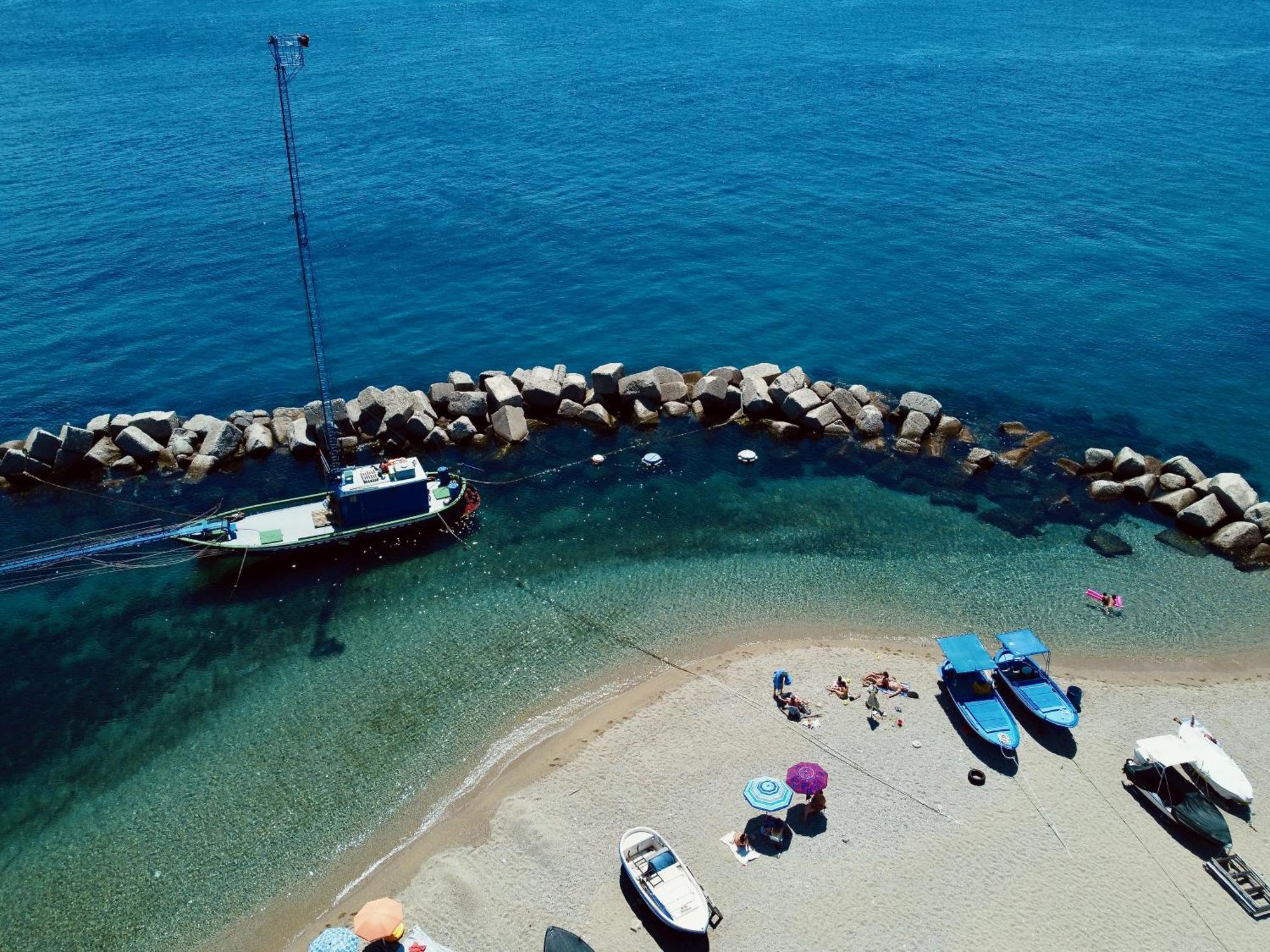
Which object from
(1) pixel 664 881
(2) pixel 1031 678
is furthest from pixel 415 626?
(2) pixel 1031 678

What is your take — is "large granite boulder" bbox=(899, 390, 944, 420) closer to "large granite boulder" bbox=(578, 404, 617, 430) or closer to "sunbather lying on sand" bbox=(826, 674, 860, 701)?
"large granite boulder" bbox=(578, 404, 617, 430)

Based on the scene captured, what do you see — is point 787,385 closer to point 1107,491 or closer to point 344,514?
point 1107,491

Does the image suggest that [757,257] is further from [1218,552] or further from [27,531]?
[27,531]

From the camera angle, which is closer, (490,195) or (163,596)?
(163,596)

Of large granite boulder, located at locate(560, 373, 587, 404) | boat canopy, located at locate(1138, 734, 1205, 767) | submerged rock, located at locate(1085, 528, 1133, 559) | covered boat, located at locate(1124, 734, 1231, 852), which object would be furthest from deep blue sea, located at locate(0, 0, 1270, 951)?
covered boat, located at locate(1124, 734, 1231, 852)

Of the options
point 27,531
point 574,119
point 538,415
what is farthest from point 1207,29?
point 27,531

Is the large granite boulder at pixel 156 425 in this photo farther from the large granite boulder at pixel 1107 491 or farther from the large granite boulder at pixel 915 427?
the large granite boulder at pixel 1107 491
